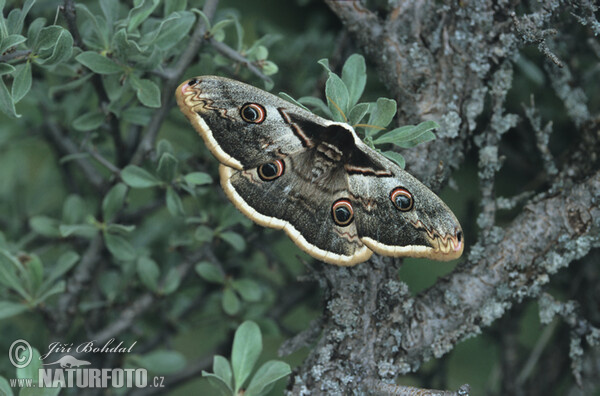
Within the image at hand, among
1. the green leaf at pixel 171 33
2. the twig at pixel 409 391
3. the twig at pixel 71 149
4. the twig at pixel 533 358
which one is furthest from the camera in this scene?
the twig at pixel 533 358

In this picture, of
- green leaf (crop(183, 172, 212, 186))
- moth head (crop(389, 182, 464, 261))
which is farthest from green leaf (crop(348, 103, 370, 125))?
green leaf (crop(183, 172, 212, 186))

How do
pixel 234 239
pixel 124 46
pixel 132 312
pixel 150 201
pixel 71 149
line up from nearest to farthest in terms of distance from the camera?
pixel 124 46
pixel 234 239
pixel 132 312
pixel 71 149
pixel 150 201

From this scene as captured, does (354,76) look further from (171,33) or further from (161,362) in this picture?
(161,362)

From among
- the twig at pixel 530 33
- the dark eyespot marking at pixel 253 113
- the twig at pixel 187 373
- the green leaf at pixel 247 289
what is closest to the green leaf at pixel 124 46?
the dark eyespot marking at pixel 253 113

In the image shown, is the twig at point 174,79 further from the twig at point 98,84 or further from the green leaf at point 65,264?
the green leaf at point 65,264

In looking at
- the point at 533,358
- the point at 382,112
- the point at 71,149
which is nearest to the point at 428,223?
the point at 382,112

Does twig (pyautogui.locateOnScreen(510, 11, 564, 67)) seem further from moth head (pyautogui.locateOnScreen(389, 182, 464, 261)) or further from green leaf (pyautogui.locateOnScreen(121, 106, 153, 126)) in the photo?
green leaf (pyautogui.locateOnScreen(121, 106, 153, 126))

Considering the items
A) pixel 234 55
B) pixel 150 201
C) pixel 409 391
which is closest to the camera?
pixel 409 391
